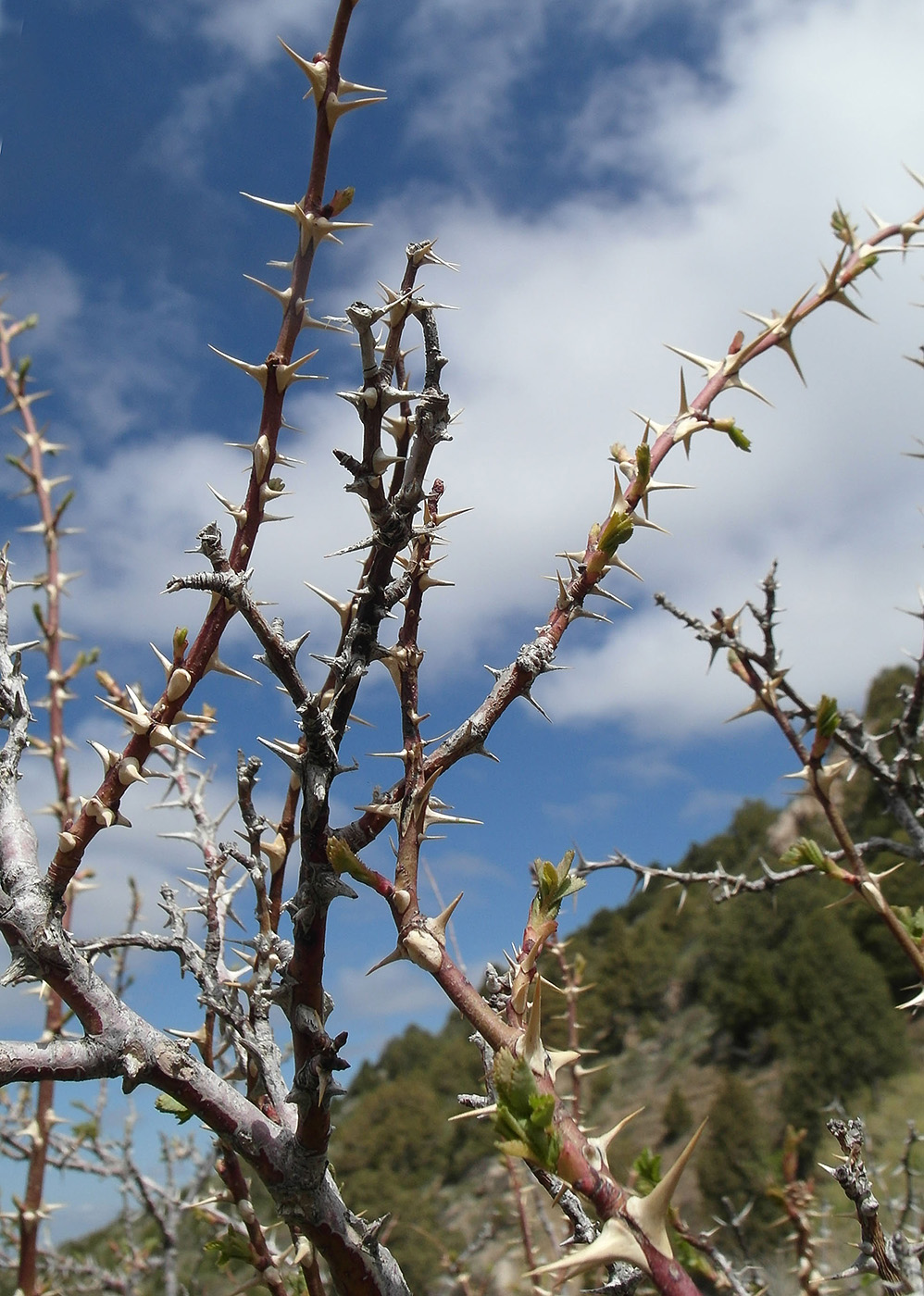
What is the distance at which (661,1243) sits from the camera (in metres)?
1.05

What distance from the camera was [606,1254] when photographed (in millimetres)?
965

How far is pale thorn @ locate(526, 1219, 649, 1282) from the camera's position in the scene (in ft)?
3.07

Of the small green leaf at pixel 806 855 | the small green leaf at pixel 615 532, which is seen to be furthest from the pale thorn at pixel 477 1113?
the small green leaf at pixel 806 855

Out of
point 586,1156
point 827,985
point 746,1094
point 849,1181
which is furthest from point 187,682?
Result: point 827,985

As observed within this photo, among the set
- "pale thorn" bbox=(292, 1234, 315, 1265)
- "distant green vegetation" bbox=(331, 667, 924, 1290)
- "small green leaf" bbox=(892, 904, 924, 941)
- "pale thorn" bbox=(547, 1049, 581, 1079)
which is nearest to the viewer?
"pale thorn" bbox=(547, 1049, 581, 1079)

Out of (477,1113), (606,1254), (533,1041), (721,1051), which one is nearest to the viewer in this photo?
(606,1254)

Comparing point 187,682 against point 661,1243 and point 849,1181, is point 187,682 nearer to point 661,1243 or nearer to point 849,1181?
point 661,1243

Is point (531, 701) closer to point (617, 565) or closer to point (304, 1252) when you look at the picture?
point (617, 565)

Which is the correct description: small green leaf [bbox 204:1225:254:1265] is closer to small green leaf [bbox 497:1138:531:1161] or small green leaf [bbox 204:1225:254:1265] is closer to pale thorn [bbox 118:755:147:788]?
Result: pale thorn [bbox 118:755:147:788]

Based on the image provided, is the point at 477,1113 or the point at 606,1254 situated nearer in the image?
the point at 606,1254

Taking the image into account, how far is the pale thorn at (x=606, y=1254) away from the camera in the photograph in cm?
94

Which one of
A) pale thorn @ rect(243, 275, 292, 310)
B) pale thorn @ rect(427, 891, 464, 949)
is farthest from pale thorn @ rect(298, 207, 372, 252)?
pale thorn @ rect(427, 891, 464, 949)

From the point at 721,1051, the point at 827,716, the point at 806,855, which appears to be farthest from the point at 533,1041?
the point at 721,1051

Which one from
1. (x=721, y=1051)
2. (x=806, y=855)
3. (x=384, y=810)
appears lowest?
(x=806, y=855)
